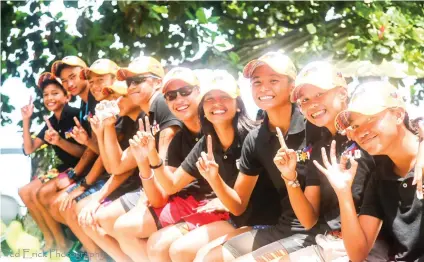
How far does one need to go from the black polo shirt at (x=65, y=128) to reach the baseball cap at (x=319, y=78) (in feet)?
5.49

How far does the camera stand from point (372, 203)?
162 centimetres

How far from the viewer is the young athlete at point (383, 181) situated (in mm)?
1543

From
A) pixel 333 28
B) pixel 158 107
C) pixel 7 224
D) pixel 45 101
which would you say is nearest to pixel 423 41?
pixel 333 28

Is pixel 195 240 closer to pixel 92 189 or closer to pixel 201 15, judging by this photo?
pixel 92 189

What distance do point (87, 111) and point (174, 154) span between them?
81 cm

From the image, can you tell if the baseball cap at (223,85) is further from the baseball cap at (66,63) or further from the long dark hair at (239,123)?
the baseball cap at (66,63)

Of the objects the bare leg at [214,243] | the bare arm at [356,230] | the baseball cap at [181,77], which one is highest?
the baseball cap at [181,77]

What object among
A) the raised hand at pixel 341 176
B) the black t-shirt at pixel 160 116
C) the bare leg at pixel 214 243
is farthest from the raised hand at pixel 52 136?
the raised hand at pixel 341 176

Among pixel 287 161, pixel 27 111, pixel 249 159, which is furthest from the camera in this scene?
pixel 27 111

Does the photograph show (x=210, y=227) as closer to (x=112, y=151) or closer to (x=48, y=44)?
(x=112, y=151)

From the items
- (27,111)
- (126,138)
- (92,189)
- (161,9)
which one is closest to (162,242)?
(126,138)

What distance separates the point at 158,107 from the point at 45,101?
3.07 feet

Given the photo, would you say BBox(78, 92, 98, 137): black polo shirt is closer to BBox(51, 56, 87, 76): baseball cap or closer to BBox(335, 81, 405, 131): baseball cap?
BBox(51, 56, 87, 76): baseball cap

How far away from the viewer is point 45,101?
3.20m
